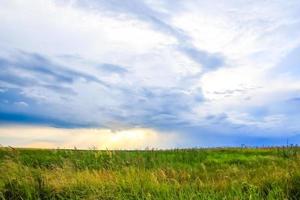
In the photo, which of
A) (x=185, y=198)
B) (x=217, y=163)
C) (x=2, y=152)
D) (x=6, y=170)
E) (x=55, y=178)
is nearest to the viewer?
(x=185, y=198)

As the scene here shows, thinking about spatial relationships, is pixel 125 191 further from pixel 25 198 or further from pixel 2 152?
pixel 2 152

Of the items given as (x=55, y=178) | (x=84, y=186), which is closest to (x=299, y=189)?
(x=84, y=186)

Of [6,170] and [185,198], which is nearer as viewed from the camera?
[185,198]

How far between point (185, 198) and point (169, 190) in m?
1.18

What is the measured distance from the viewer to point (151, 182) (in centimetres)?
1501

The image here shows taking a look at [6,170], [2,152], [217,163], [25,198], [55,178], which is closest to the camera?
[25,198]

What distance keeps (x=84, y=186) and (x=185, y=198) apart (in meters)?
3.64

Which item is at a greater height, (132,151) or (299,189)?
(132,151)

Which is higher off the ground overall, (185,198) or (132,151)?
(132,151)

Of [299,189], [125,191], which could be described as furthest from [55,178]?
[299,189]

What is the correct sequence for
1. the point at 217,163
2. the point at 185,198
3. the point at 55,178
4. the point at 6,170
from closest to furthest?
the point at 185,198
the point at 55,178
the point at 6,170
the point at 217,163

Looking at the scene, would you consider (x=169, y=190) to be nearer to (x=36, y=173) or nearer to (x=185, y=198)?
(x=185, y=198)

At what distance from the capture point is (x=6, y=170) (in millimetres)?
18297

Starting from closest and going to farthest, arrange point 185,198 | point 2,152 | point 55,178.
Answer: point 185,198, point 55,178, point 2,152
